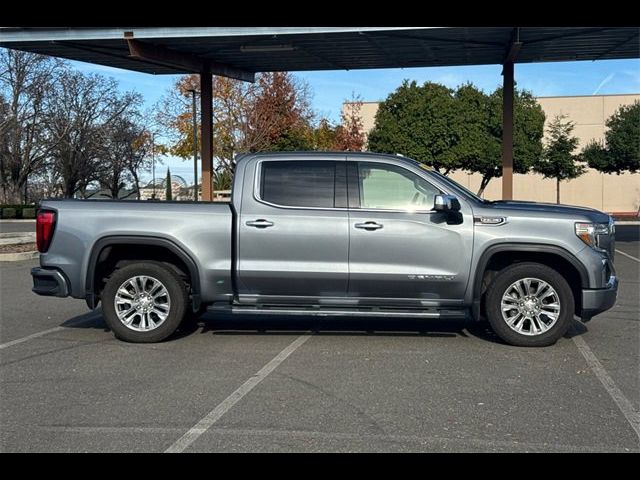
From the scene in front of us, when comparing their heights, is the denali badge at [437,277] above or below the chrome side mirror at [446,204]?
below

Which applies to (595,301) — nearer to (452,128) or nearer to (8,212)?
(452,128)

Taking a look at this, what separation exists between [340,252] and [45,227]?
3.24m

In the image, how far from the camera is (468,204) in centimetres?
754

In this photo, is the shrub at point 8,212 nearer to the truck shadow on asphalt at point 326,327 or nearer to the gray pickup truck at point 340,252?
the truck shadow on asphalt at point 326,327

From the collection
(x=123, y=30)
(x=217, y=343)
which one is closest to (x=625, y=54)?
(x=123, y=30)

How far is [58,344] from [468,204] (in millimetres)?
4764

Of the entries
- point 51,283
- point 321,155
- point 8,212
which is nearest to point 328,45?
point 321,155

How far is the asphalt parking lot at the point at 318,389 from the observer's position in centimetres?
486

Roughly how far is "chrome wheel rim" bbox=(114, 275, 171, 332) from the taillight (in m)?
0.94

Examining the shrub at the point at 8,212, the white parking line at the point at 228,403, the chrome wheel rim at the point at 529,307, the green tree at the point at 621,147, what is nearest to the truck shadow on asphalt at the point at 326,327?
the chrome wheel rim at the point at 529,307

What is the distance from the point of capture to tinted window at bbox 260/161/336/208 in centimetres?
772

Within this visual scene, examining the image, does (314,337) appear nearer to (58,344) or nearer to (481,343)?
(481,343)

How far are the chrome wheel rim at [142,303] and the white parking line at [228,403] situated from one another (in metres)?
1.46

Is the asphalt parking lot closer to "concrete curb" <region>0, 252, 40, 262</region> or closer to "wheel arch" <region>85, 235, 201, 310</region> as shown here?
"wheel arch" <region>85, 235, 201, 310</region>
